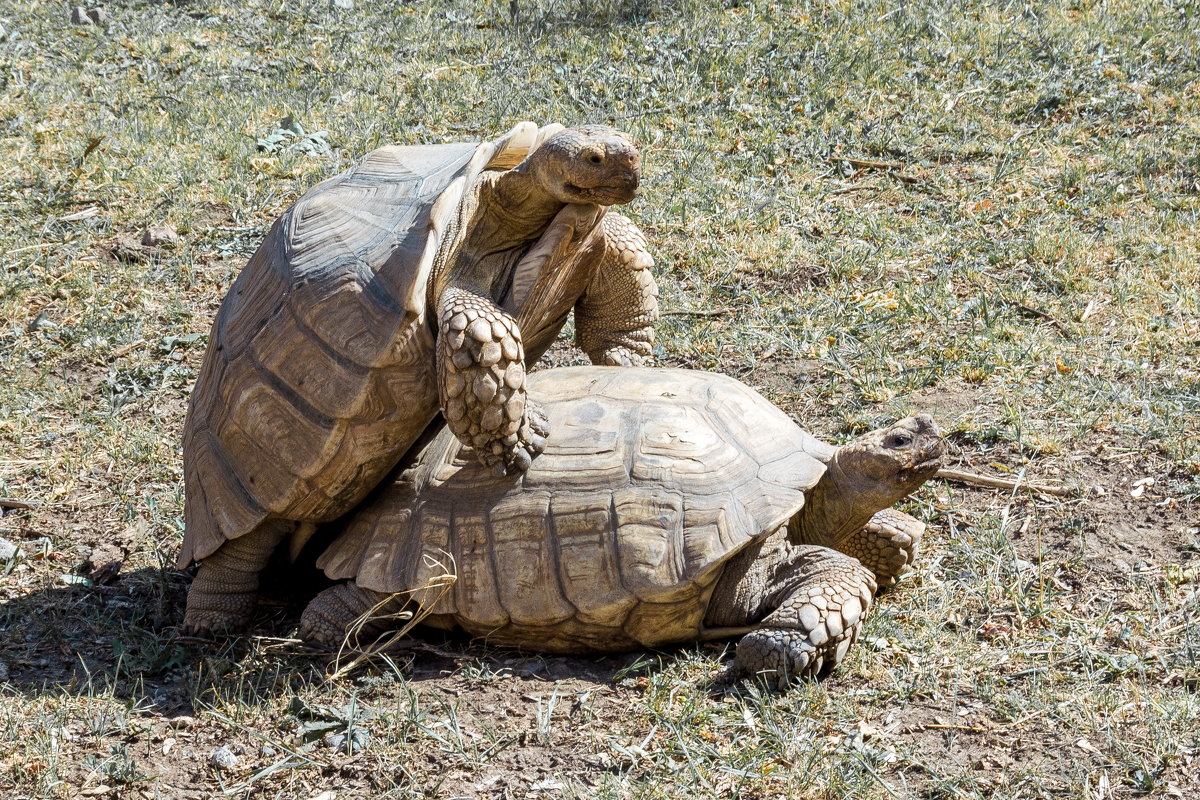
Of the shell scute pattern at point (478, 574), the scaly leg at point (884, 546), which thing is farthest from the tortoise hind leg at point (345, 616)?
the scaly leg at point (884, 546)

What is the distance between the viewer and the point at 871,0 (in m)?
9.42

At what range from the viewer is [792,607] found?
11.2 feet

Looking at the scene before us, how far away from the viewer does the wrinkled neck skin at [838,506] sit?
375 centimetres

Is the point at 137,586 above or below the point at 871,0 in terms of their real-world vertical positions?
below

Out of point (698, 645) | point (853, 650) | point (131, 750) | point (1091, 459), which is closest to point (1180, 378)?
point (1091, 459)

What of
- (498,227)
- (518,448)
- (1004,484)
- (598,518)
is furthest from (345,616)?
Answer: (1004,484)

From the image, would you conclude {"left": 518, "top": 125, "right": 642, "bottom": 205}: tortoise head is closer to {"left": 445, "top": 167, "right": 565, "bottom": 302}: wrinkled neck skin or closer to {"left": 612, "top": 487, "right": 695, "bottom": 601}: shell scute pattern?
{"left": 445, "top": 167, "right": 565, "bottom": 302}: wrinkled neck skin

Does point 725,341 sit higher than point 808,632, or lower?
higher

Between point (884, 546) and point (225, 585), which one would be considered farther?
point (225, 585)

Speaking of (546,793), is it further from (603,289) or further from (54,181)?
(54,181)

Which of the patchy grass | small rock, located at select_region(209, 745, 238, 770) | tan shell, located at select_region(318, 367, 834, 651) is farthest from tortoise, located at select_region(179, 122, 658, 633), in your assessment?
small rock, located at select_region(209, 745, 238, 770)

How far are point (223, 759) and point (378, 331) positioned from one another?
1359mm

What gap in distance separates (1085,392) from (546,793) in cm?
319

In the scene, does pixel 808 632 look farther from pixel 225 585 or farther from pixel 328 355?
pixel 225 585
